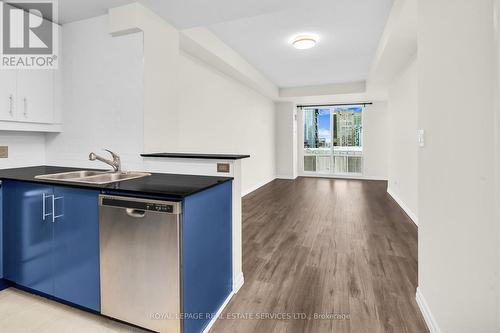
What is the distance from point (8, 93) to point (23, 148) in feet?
2.05

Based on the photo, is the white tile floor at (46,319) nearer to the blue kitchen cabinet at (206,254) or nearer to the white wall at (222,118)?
the blue kitchen cabinet at (206,254)

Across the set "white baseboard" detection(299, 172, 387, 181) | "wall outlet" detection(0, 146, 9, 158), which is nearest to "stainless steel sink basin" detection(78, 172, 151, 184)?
"wall outlet" detection(0, 146, 9, 158)

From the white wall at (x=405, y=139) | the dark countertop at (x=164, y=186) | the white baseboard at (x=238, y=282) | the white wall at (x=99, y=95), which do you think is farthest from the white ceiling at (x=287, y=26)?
the white baseboard at (x=238, y=282)

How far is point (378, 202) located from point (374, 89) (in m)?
2.71

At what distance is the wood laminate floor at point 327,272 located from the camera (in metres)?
1.73

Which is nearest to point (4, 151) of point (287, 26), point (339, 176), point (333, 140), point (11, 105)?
point (11, 105)

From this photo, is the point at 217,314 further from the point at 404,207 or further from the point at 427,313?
the point at 404,207

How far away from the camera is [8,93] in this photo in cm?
228

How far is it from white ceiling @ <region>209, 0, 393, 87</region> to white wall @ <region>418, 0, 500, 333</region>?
1.27m

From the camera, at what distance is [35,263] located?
189 cm

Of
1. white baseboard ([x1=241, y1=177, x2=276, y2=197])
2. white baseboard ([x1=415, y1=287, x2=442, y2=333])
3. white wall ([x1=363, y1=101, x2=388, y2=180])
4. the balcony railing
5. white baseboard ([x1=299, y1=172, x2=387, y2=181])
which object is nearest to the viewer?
white baseboard ([x1=415, y1=287, x2=442, y2=333])

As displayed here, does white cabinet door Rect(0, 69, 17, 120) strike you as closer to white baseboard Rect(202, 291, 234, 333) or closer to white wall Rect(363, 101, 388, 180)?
white baseboard Rect(202, 291, 234, 333)

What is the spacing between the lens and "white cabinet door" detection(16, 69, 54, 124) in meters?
2.38

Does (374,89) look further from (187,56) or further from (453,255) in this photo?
(453,255)
